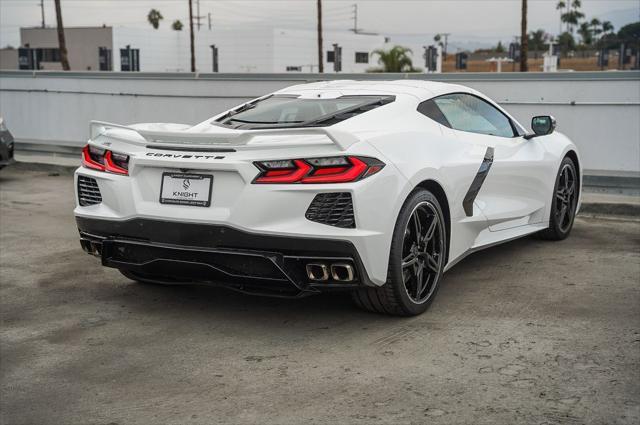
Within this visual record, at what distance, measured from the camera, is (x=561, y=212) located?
754 cm

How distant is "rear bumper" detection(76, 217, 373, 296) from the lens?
4523 mm

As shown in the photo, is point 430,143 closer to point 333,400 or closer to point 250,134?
point 250,134

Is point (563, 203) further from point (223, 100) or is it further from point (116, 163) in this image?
point (223, 100)

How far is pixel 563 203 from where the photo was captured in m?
7.55

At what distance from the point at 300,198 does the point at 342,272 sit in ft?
1.53

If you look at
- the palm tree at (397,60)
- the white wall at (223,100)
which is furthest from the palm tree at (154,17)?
the white wall at (223,100)

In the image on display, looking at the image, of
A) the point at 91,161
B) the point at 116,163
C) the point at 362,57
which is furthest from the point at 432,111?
the point at 362,57

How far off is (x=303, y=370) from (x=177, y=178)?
1.32 meters

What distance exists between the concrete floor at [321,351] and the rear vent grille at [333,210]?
68cm

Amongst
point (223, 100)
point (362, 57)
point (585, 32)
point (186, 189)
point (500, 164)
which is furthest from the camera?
point (585, 32)

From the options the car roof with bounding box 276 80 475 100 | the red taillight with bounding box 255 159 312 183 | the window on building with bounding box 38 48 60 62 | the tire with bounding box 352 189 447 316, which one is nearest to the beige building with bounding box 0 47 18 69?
the window on building with bounding box 38 48 60 62

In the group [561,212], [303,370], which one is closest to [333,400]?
[303,370]

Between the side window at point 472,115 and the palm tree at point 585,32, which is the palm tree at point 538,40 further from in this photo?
the side window at point 472,115

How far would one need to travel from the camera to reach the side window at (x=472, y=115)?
19.2 feet
